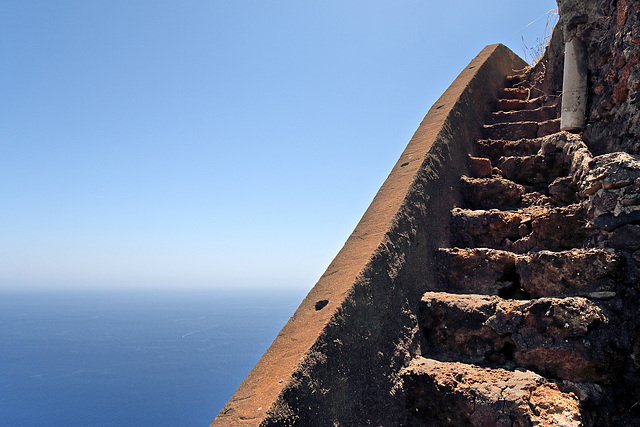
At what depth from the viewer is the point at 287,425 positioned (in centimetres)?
155

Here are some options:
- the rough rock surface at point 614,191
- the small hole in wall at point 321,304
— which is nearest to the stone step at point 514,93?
the rough rock surface at point 614,191

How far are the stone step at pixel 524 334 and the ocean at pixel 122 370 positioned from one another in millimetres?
64975

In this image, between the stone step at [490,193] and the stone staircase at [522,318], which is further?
the stone step at [490,193]

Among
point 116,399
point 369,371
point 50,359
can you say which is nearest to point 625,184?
point 369,371

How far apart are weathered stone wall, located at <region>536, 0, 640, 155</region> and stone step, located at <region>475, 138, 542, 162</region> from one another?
0.53 m

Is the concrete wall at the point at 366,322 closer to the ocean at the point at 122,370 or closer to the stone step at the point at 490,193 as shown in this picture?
the stone step at the point at 490,193

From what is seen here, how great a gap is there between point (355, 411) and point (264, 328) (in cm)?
13891

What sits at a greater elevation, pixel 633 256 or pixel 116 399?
pixel 633 256

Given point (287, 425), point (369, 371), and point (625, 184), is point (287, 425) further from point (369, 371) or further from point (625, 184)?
point (625, 184)

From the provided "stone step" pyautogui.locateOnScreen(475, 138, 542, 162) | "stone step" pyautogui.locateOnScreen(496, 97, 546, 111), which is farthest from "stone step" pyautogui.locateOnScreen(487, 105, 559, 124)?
"stone step" pyautogui.locateOnScreen(475, 138, 542, 162)

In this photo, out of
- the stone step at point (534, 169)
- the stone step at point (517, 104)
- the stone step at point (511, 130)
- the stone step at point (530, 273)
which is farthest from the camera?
the stone step at point (517, 104)

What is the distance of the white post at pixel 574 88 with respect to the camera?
311 cm

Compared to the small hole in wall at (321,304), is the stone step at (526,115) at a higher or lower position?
higher

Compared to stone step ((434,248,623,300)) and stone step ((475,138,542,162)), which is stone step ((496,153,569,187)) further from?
stone step ((434,248,623,300))
